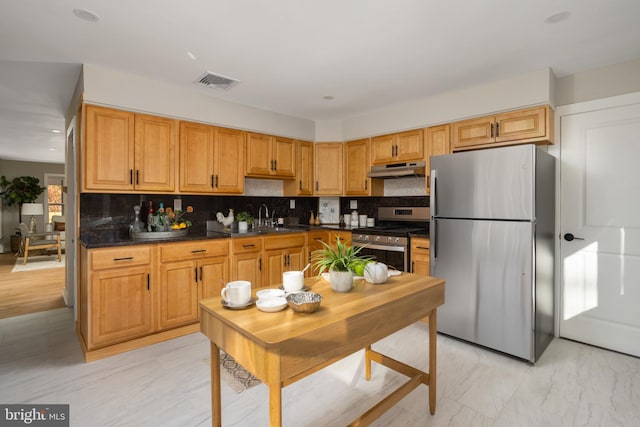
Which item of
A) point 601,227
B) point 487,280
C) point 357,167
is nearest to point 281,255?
point 357,167

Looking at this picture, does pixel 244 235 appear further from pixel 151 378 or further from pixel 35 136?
pixel 35 136

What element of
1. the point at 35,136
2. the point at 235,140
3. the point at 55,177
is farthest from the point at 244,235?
the point at 55,177

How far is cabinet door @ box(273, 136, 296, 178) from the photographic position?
171 inches

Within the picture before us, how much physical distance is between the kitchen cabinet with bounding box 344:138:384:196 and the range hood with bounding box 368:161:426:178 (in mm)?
168

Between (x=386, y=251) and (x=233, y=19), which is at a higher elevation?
(x=233, y=19)

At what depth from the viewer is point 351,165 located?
15.1 ft

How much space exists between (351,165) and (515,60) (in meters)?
2.27

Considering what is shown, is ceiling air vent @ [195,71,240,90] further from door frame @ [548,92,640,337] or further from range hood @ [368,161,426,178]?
door frame @ [548,92,640,337]

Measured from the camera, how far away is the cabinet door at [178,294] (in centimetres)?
311

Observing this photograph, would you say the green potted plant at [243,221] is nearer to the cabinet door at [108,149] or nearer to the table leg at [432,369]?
the cabinet door at [108,149]

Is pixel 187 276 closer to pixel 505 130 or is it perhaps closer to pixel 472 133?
pixel 472 133

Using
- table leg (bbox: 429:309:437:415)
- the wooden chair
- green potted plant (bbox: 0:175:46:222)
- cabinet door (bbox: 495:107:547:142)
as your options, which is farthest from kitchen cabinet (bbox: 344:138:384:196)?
green potted plant (bbox: 0:175:46:222)

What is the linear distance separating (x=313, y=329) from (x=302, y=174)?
352 cm

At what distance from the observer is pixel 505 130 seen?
3209 mm
